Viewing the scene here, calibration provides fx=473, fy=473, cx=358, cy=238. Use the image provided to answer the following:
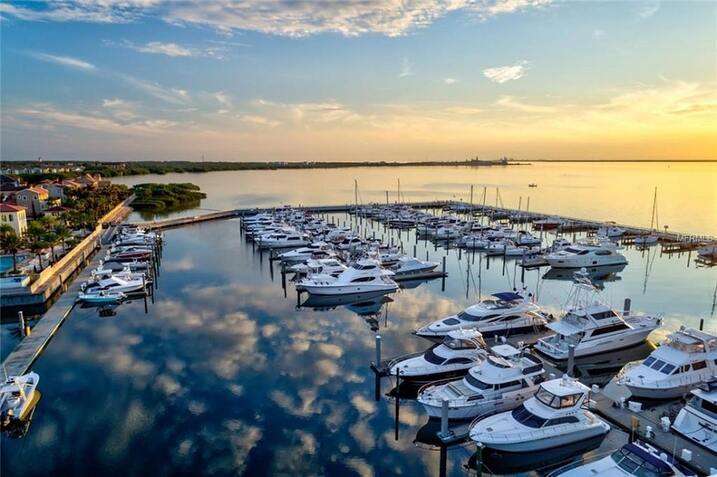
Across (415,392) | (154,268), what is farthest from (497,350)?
(154,268)

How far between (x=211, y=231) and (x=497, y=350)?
46166 mm

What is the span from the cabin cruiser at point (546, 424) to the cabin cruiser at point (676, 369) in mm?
3299

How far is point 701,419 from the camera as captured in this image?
1477 cm

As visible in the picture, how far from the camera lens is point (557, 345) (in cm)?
2159

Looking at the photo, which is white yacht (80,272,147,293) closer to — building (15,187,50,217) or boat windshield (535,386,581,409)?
boat windshield (535,386,581,409)

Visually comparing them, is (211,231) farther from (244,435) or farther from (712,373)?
(712,373)

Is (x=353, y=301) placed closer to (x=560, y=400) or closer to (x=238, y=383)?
(x=238, y=383)

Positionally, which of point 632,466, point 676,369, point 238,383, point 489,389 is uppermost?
point 632,466

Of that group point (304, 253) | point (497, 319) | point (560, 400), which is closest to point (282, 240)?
point (304, 253)

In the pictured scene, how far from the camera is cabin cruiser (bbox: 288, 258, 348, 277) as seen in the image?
118ft

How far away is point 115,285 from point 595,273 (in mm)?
37674

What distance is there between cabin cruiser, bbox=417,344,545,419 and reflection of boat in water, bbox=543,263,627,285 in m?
23.4

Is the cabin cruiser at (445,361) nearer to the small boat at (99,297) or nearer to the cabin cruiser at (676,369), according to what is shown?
the cabin cruiser at (676,369)

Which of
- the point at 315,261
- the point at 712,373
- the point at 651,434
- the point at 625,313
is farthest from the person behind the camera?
the point at 315,261
